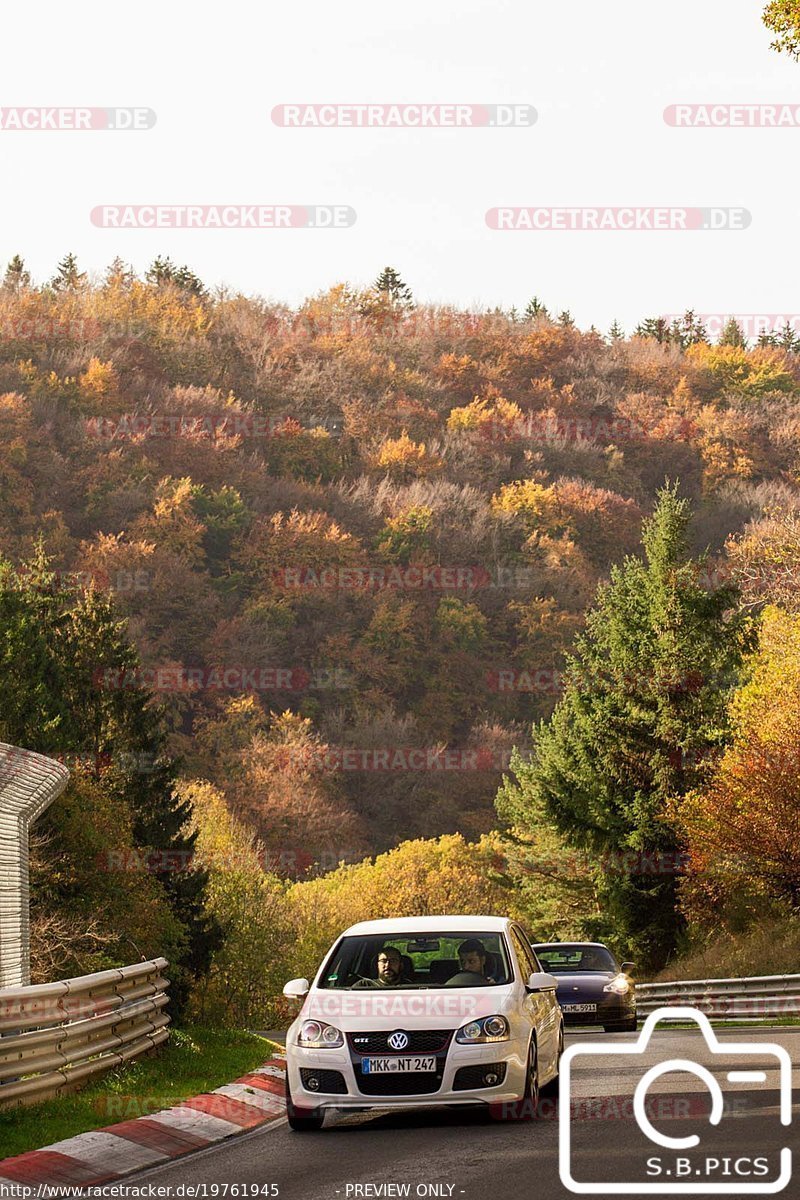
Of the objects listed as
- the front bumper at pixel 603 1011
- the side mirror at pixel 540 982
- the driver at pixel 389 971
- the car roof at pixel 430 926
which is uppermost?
the car roof at pixel 430 926

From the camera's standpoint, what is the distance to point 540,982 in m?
13.2

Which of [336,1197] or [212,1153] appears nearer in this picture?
[336,1197]

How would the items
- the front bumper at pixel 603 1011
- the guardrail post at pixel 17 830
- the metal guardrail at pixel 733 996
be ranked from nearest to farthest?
the guardrail post at pixel 17 830, the front bumper at pixel 603 1011, the metal guardrail at pixel 733 996

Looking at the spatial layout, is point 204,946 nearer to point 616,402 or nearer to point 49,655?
point 49,655

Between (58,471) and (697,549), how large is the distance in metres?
48.2

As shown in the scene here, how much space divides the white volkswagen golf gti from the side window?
0.24m

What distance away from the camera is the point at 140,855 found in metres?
52.6

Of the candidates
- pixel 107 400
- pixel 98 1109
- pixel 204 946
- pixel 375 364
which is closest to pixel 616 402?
pixel 375 364

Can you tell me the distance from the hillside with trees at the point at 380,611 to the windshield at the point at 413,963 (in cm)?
1976

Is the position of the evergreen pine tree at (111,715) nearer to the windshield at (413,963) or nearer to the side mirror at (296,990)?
the windshield at (413,963)

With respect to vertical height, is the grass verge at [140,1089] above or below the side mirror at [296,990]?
below

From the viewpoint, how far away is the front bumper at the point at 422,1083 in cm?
1182

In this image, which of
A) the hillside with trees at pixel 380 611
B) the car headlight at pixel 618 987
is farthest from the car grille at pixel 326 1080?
the hillside with trees at pixel 380 611

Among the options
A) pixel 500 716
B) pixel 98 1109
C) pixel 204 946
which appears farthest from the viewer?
pixel 500 716
